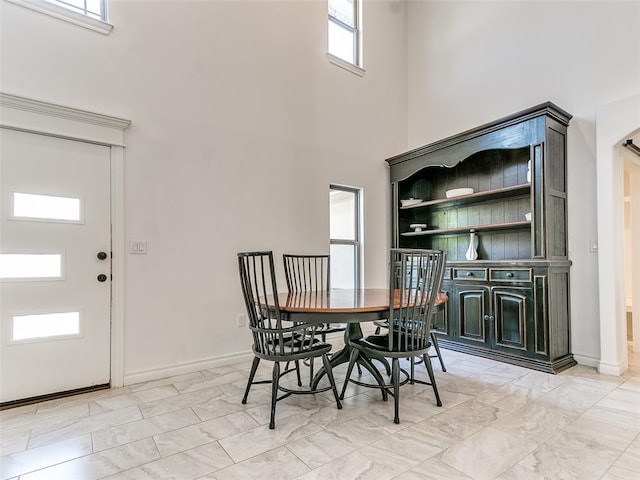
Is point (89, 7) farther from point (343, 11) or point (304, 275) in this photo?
point (343, 11)

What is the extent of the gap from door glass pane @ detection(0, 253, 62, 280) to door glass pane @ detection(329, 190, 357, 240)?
2.76 meters

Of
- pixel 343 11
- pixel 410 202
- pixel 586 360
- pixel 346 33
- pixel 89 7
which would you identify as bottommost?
pixel 586 360

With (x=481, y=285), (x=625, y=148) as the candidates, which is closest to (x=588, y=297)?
(x=481, y=285)

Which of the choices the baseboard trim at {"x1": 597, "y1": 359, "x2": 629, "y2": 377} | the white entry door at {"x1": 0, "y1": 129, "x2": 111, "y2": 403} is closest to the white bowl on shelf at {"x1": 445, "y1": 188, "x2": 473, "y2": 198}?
the baseboard trim at {"x1": 597, "y1": 359, "x2": 629, "y2": 377}

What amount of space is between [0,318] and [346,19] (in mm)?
4749

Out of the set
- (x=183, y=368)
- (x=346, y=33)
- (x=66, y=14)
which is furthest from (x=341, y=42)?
(x=183, y=368)

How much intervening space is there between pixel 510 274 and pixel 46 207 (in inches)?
153

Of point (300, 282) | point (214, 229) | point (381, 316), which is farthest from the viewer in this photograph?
point (300, 282)

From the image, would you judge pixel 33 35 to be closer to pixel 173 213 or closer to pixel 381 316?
pixel 173 213

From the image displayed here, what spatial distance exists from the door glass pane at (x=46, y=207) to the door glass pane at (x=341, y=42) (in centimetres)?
341

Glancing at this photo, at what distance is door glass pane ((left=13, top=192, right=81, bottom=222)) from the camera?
2467 mm

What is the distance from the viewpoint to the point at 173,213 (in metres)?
3.08

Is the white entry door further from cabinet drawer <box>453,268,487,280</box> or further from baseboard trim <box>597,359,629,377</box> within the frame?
baseboard trim <box>597,359,629,377</box>

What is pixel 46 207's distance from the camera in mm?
2561
